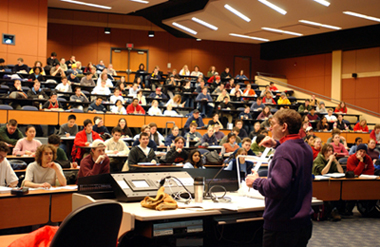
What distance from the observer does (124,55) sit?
17.8 m

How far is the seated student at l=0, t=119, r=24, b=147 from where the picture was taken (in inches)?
287

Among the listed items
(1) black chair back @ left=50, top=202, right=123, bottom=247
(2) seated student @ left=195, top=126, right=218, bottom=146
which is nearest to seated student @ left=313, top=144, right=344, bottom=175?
(2) seated student @ left=195, top=126, right=218, bottom=146

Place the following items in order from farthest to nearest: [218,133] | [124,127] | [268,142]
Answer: [218,133]
[124,127]
[268,142]

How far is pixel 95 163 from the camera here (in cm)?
475

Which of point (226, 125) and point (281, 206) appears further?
point (226, 125)

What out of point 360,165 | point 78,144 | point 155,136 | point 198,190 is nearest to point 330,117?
point 360,165

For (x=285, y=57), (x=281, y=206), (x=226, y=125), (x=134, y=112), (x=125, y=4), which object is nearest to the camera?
(x=281, y=206)

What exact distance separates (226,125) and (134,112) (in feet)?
9.86

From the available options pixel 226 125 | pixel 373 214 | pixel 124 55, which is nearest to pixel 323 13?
pixel 226 125

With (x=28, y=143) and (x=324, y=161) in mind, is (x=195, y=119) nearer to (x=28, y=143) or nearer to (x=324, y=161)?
(x=324, y=161)

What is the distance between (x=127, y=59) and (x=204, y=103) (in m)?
6.95

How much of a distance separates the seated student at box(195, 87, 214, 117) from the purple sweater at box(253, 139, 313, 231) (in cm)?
985

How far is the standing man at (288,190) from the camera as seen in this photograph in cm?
224

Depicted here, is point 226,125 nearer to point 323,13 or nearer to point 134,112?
point 134,112
